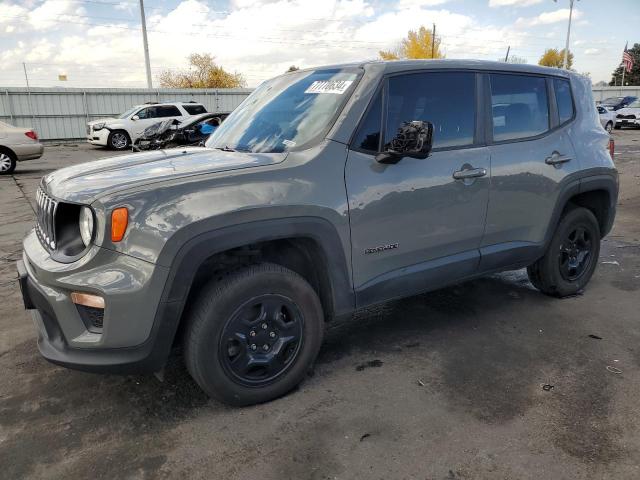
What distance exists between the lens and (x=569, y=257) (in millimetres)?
4367

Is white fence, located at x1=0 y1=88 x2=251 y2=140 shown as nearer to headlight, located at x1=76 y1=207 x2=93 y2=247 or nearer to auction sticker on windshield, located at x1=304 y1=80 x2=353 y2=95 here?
auction sticker on windshield, located at x1=304 y1=80 x2=353 y2=95

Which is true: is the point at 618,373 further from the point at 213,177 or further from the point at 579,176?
the point at 213,177

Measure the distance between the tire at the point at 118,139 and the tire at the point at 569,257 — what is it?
18808 mm

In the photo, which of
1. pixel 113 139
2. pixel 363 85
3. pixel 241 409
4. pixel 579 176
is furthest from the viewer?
pixel 113 139

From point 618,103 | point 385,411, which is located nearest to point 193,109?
point 385,411

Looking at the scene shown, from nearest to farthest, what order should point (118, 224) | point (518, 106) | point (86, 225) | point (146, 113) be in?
point (118, 224)
point (86, 225)
point (518, 106)
point (146, 113)

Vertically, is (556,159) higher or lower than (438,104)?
lower

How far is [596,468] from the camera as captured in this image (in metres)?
2.35

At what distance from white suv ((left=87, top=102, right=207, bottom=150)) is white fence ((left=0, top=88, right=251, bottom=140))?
5596mm

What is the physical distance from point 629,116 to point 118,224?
30.1 meters

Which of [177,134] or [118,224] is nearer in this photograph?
[118,224]

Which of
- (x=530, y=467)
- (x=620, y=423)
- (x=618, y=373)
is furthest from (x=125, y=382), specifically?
(x=618, y=373)

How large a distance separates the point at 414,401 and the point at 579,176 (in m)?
2.36

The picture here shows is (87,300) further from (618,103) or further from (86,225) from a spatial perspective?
(618,103)
